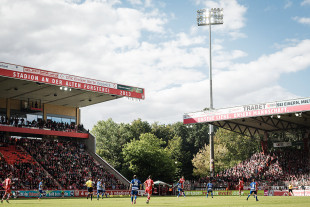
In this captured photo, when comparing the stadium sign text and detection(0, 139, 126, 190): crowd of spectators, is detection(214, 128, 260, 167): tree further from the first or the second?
detection(0, 139, 126, 190): crowd of spectators

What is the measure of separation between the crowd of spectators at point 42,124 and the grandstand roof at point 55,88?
3.00m

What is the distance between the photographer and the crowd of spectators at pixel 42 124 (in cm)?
4738

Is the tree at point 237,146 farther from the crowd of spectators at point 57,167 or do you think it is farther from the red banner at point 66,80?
the crowd of spectators at point 57,167

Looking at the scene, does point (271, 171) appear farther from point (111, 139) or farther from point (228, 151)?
point (111, 139)

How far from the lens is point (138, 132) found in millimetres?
88375

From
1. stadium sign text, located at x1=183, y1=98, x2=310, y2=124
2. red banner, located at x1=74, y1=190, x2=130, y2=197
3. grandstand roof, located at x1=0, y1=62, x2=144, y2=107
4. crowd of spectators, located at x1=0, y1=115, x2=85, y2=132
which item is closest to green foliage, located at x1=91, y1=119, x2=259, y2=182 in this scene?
crowd of spectators, located at x1=0, y1=115, x2=85, y2=132

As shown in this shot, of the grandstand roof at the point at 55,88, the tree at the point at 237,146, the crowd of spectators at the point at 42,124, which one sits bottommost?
the tree at the point at 237,146

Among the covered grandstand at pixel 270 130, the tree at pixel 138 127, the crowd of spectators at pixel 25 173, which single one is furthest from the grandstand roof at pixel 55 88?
the tree at pixel 138 127

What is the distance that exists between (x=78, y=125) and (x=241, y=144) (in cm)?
3366

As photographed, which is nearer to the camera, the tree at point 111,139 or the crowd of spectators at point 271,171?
the crowd of spectators at point 271,171

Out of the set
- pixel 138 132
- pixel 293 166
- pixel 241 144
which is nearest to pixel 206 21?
pixel 293 166

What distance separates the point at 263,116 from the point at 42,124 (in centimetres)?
2820

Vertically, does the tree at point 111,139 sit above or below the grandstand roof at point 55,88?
below

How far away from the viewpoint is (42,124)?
166 feet
